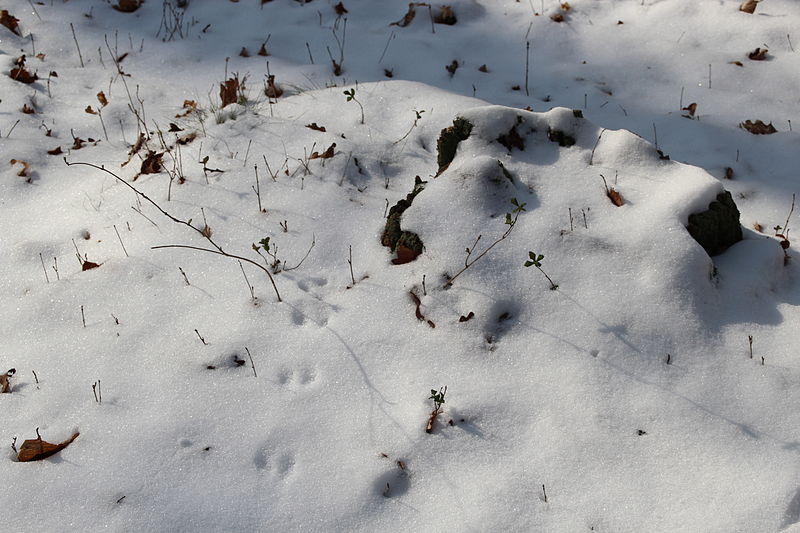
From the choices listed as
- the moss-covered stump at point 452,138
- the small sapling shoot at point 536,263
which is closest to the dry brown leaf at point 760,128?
the moss-covered stump at point 452,138

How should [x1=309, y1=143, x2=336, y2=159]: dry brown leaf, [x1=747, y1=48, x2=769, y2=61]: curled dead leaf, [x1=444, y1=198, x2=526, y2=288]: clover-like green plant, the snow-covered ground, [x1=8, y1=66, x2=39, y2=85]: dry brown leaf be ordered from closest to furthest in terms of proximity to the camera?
→ 1. the snow-covered ground
2. [x1=444, y1=198, x2=526, y2=288]: clover-like green plant
3. [x1=309, y1=143, x2=336, y2=159]: dry brown leaf
4. [x1=8, y1=66, x2=39, y2=85]: dry brown leaf
5. [x1=747, y1=48, x2=769, y2=61]: curled dead leaf

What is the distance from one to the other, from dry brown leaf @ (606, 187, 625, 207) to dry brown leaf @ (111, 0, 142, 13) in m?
4.79

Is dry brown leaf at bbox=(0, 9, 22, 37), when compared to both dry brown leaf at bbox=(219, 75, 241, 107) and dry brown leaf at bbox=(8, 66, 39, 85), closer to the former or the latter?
dry brown leaf at bbox=(8, 66, 39, 85)

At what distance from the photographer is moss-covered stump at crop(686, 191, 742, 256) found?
9.82 feet

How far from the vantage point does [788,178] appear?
3.88 metres

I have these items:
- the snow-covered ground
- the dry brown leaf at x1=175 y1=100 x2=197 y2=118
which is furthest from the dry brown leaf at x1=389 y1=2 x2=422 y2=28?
the dry brown leaf at x1=175 y1=100 x2=197 y2=118

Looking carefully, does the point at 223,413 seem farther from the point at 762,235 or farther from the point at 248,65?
the point at 248,65

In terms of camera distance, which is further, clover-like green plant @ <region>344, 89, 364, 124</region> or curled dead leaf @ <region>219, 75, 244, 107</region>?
curled dead leaf @ <region>219, 75, 244, 107</region>

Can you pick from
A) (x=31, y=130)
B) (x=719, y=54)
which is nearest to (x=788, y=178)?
(x=719, y=54)

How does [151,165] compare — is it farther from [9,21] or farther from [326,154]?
[9,21]

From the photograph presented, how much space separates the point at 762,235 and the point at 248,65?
381cm

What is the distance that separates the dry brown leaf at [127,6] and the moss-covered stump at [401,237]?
403cm

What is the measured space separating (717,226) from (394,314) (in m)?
1.58

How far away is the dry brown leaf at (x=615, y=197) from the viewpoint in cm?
315
